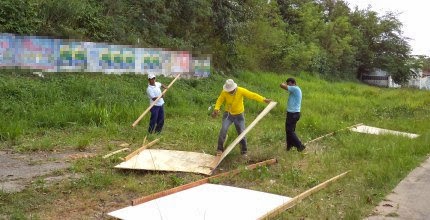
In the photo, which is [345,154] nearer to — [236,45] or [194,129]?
[194,129]

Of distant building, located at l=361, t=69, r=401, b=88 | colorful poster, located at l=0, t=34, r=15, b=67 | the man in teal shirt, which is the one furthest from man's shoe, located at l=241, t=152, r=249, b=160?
distant building, located at l=361, t=69, r=401, b=88

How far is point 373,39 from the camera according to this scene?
4159 cm

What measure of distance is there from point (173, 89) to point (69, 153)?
6776mm

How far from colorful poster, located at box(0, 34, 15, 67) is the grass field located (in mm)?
250

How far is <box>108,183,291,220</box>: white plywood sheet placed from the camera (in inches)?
197

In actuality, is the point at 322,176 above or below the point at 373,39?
below

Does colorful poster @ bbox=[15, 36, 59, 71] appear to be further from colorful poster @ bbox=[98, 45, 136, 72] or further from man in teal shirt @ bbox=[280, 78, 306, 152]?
man in teal shirt @ bbox=[280, 78, 306, 152]

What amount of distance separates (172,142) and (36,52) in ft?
17.6

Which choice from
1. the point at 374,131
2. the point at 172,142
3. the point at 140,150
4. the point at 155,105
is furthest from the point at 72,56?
the point at 374,131

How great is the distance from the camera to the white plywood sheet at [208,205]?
5.00 meters

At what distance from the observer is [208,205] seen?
17.8ft

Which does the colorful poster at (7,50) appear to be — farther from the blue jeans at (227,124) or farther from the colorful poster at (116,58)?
the blue jeans at (227,124)

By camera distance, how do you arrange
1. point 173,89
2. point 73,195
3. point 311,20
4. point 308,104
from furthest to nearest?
point 311,20 → point 308,104 → point 173,89 → point 73,195

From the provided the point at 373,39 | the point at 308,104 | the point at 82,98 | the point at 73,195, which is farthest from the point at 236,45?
the point at 373,39
